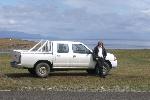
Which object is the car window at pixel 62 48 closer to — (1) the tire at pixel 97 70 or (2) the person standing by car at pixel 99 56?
(2) the person standing by car at pixel 99 56

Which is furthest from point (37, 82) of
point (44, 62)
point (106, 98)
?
point (106, 98)

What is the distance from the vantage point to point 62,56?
1046 inches

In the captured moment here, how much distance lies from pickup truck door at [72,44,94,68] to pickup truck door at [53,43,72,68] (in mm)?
275

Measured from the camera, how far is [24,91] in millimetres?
19250

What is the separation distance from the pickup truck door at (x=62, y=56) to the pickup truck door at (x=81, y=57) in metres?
0.28

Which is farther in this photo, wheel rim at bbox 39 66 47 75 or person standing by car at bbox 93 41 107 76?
person standing by car at bbox 93 41 107 76

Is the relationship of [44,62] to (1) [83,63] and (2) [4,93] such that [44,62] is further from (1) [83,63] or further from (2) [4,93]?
(2) [4,93]

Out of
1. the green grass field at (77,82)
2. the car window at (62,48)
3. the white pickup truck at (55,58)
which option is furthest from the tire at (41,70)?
the car window at (62,48)

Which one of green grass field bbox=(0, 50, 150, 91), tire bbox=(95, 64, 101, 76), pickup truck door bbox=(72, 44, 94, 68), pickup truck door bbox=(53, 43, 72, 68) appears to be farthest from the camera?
tire bbox=(95, 64, 101, 76)

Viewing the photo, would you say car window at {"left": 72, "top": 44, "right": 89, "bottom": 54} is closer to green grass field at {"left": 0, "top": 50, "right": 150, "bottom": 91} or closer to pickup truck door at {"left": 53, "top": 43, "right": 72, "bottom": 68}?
pickup truck door at {"left": 53, "top": 43, "right": 72, "bottom": 68}

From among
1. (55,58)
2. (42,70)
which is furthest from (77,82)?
(55,58)

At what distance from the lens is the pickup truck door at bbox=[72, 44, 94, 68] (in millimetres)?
26859

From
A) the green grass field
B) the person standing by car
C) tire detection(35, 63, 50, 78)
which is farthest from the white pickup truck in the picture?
the green grass field

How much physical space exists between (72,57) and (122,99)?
9864 millimetres
